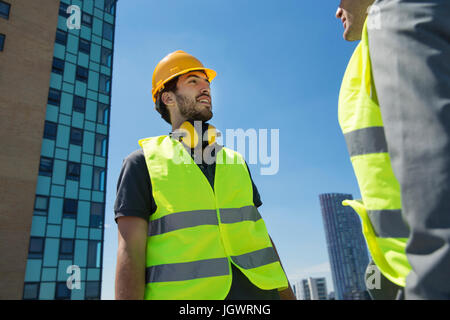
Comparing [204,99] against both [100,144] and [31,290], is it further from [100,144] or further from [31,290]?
[100,144]

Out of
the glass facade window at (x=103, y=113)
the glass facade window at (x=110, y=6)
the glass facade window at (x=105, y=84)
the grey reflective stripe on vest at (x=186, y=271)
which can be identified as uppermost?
the glass facade window at (x=110, y=6)

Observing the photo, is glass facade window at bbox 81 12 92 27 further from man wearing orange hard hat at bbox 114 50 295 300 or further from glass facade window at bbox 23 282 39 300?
man wearing orange hard hat at bbox 114 50 295 300

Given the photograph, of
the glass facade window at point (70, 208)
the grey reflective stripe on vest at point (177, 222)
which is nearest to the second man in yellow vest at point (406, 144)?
the grey reflective stripe on vest at point (177, 222)

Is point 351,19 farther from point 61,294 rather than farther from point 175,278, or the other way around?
point 61,294

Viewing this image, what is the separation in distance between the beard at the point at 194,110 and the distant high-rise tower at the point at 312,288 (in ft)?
395

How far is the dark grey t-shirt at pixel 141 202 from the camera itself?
77.1 inches

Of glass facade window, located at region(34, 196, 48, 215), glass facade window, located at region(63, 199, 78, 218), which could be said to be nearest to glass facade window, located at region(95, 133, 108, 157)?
glass facade window, located at region(63, 199, 78, 218)

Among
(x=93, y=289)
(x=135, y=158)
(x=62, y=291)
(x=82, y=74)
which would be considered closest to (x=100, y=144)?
(x=82, y=74)

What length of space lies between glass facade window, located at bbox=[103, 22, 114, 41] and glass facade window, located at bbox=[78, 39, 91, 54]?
93.6 inches

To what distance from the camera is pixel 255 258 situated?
2141 millimetres

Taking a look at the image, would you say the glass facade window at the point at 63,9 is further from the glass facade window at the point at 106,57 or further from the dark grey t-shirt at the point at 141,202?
the dark grey t-shirt at the point at 141,202

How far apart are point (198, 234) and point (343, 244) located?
500 ft

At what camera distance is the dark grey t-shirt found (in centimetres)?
196

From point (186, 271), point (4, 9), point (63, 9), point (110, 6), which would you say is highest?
point (110, 6)
